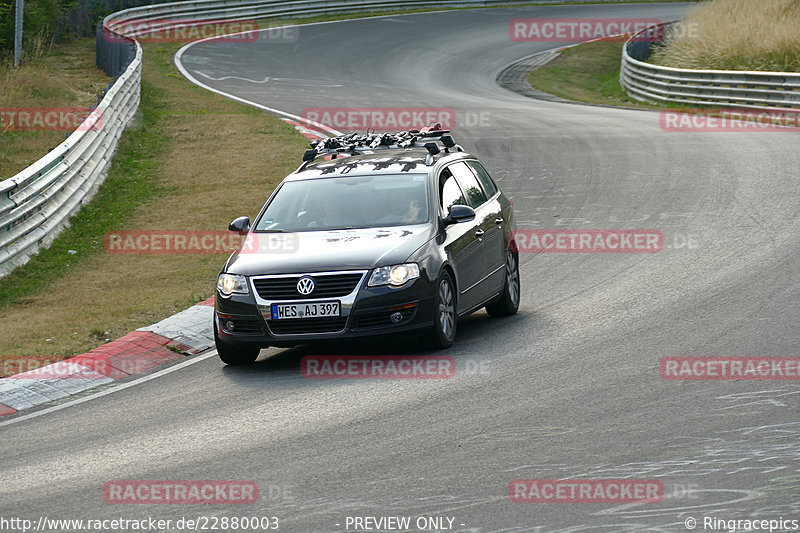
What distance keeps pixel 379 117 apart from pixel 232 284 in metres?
17.9

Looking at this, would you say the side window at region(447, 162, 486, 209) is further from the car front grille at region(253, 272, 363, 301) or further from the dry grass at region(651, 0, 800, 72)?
the dry grass at region(651, 0, 800, 72)

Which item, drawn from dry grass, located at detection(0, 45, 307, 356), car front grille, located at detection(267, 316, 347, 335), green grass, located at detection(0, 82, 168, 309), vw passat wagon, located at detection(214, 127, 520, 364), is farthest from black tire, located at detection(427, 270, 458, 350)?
green grass, located at detection(0, 82, 168, 309)

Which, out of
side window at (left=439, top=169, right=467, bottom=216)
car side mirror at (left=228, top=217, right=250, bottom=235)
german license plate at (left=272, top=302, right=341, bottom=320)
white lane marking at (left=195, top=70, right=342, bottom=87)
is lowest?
white lane marking at (left=195, top=70, right=342, bottom=87)

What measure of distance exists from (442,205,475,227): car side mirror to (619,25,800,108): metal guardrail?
19158 mm

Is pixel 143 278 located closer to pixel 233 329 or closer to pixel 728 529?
pixel 233 329

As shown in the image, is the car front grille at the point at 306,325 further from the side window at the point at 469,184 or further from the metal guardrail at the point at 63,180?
the metal guardrail at the point at 63,180

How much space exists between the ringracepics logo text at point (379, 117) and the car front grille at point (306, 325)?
15790 mm

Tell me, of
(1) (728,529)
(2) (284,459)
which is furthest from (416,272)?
(1) (728,529)

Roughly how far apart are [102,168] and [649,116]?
1370 centimetres

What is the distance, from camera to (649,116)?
28.0 metres

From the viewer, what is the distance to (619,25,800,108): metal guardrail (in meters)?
28.0

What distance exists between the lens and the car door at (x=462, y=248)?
10367 mm

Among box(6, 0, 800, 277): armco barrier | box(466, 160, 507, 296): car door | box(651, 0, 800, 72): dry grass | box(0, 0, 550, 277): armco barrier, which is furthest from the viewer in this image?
box(651, 0, 800, 72): dry grass

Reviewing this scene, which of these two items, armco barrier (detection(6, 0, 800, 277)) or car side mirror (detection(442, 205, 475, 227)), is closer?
car side mirror (detection(442, 205, 475, 227))
